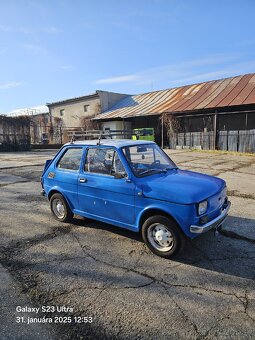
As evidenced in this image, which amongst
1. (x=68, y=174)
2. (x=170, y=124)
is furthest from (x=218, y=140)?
(x=68, y=174)

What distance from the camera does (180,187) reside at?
3.75 m

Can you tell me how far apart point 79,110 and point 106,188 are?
31.6 meters

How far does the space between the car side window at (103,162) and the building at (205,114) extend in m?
15.8

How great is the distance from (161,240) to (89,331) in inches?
66.2

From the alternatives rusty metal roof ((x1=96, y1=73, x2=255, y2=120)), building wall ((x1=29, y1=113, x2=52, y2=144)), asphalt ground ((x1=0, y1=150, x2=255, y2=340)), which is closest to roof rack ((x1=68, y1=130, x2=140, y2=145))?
asphalt ground ((x1=0, y1=150, x2=255, y2=340))

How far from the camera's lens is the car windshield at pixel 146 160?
4331 mm

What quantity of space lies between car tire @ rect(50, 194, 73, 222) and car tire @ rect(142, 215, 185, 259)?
6.11 ft

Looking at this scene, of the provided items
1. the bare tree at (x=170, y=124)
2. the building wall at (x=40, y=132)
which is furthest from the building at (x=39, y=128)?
the bare tree at (x=170, y=124)

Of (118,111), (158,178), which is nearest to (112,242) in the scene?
(158,178)

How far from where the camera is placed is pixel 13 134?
80.3ft

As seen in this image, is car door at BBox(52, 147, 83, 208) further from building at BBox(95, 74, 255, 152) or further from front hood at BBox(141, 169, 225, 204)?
building at BBox(95, 74, 255, 152)

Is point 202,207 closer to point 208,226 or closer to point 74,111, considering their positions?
point 208,226

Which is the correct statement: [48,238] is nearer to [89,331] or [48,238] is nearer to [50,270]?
[50,270]

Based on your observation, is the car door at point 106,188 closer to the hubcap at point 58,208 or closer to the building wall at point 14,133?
the hubcap at point 58,208
